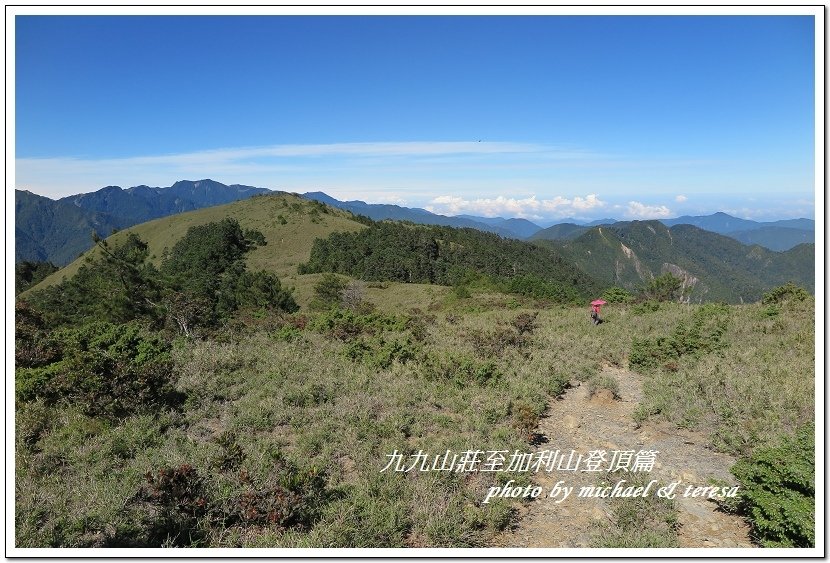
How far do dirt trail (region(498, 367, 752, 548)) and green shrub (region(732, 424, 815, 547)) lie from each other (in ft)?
1.59

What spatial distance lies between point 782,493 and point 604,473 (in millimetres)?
2562

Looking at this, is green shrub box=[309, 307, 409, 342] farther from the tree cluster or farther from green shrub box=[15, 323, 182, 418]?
the tree cluster

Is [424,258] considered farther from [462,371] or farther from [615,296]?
[462,371]

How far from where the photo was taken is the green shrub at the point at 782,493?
17.4 feet

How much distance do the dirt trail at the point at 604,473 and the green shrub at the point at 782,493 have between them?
19.0 inches

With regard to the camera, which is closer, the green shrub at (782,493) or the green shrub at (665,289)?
the green shrub at (782,493)

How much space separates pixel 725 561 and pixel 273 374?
1067 cm

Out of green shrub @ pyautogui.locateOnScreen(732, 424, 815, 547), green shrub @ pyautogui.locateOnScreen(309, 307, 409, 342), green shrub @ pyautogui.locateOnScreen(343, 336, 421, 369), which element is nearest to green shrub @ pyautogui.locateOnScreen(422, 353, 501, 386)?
green shrub @ pyautogui.locateOnScreen(343, 336, 421, 369)

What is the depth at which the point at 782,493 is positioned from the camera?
573 centimetres

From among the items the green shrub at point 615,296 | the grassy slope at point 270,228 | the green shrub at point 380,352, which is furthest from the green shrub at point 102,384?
the grassy slope at point 270,228

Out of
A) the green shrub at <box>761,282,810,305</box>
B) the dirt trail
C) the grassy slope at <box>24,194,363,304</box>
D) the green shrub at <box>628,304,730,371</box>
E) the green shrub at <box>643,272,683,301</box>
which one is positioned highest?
the grassy slope at <box>24,194,363,304</box>

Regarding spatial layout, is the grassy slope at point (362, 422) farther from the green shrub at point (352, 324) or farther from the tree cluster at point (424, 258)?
the tree cluster at point (424, 258)

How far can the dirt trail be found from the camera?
6105mm
